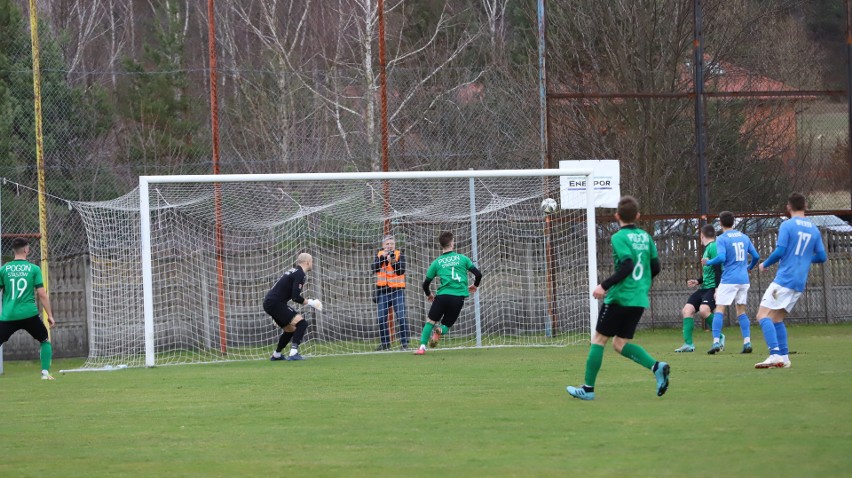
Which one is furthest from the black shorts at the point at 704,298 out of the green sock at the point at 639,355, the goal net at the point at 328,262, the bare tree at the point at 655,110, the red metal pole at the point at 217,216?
the red metal pole at the point at 217,216

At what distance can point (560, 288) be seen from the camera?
19.2 m

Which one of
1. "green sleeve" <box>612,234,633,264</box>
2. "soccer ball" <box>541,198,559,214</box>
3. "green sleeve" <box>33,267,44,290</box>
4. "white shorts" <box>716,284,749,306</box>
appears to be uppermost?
"soccer ball" <box>541,198,559,214</box>

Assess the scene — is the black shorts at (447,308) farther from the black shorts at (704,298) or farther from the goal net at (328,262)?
the black shorts at (704,298)

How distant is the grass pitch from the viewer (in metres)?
7.21

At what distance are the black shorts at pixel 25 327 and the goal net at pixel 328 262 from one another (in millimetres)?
2010

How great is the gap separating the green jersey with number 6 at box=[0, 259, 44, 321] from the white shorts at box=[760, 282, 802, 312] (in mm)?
9487

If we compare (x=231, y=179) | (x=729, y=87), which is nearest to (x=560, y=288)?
(x=231, y=179)

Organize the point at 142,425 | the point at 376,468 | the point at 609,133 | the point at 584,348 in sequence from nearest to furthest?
the point at 376,468 < the point at 142,425 < the point at 584,348 < the point at 609,133

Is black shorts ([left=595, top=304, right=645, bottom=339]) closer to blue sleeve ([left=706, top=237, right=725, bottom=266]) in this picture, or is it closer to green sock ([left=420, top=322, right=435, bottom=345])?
blue sleeve ([left=706, top=237, right=725, bottom=266])

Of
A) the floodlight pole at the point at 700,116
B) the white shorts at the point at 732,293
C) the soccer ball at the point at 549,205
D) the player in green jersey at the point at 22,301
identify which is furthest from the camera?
the floodlight pole at the point at 700,116

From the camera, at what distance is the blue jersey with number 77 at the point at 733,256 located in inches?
591

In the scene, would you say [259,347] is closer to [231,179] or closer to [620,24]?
[231,179]

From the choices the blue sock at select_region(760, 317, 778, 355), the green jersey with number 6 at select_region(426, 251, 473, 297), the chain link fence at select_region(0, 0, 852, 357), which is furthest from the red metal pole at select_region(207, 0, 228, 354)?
the blue sock at select_region(760, 317, 778, 355)

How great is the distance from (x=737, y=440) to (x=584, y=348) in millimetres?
9423
